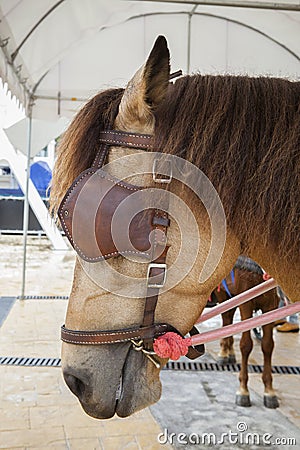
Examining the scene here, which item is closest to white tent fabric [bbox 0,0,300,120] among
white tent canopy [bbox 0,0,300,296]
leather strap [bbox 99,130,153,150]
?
white tent canopy [bbox 0,0,300,296]

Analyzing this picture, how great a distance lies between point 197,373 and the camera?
135 inches

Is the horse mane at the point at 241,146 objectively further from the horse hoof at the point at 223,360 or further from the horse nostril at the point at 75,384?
the horse hoof at the point at 223,360

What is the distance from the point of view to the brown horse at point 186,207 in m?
0.95

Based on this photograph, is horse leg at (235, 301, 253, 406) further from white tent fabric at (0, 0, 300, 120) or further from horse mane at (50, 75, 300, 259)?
white tent fabric at (0, 0, 300, 120)

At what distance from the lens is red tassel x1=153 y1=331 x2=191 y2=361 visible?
3.16 feet

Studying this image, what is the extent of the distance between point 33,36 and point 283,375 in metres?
4.00

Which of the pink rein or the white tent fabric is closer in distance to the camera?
the pink rein

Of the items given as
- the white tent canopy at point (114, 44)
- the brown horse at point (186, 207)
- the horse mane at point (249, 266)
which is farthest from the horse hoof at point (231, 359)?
the brown horse at point (186, 207)

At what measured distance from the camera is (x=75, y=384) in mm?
A: 999

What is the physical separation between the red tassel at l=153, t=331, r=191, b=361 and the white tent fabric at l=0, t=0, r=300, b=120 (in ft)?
13.4

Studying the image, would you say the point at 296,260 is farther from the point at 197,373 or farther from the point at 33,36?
the point at 33,36

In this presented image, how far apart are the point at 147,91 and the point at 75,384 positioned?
0.63 meters

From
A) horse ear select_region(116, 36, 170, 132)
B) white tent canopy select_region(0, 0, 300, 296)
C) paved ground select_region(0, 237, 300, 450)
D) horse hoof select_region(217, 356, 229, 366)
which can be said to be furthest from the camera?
white tent canopy select_region(0, 0, 300, 296)

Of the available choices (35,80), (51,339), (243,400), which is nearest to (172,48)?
(35,80)
